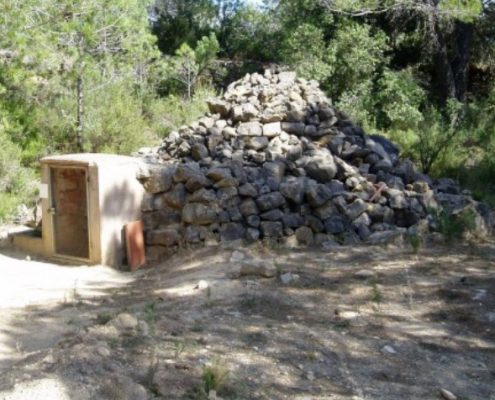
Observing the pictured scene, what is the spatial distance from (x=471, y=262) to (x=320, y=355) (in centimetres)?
316

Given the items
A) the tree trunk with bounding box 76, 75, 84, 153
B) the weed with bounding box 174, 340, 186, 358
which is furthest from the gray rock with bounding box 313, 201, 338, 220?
the tree trunk with bounding box 76, 75, 84, 153

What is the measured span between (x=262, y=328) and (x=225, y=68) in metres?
12.8

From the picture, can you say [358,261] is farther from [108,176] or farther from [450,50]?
[450,50]

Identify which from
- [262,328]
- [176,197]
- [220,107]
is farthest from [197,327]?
[220,107]

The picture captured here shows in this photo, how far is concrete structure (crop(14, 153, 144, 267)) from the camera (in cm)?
823

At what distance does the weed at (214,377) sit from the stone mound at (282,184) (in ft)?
14.5

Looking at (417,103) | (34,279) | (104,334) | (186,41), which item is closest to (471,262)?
(104,334)

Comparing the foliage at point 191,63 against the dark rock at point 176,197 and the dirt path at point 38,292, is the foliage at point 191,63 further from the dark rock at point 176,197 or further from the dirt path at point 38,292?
the dirt path at point 38,292

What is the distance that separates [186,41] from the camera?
57.7 feet

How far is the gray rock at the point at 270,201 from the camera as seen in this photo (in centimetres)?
831

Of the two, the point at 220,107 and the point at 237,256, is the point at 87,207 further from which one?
the point at 220,107

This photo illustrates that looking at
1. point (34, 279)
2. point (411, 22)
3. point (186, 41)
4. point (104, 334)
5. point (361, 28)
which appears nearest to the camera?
point (104, 334)

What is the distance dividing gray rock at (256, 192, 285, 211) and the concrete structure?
5.31ft

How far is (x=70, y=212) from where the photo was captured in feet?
30.2
